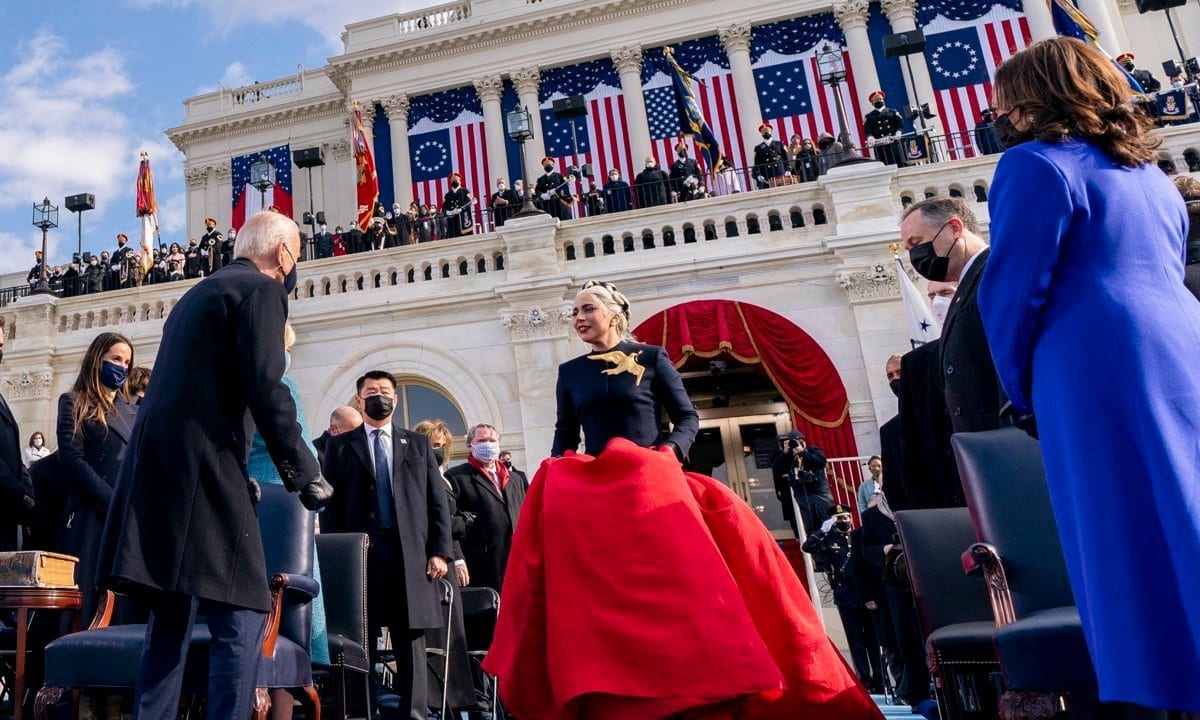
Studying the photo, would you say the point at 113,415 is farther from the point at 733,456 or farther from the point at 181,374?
the point at 733,456

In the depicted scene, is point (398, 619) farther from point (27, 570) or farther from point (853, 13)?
point (853, 13)

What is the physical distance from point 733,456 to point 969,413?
12073 millimetres

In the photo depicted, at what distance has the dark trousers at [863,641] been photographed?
266 inches

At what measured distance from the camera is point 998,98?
2.33 meters

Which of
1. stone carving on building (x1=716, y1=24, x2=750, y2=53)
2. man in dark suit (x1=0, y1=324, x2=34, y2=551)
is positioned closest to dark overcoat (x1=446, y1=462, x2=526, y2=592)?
man in dark suit (x1=0, y1=324, x2=34, y2=551)

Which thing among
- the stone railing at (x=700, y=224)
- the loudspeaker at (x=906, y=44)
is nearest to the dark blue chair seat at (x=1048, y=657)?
the stone railing at (x=700, y=224)

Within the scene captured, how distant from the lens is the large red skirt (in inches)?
102

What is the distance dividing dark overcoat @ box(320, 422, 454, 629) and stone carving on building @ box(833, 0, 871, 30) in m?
19.7

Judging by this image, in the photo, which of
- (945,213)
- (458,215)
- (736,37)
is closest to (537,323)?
(458,215)

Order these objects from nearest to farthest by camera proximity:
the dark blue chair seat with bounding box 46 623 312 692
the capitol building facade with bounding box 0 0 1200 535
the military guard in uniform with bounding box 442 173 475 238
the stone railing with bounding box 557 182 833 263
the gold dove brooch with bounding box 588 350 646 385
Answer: the dark blue chair seat with bounding box 46 623 312 692, the gold dove brooch with bounding box 588 350 646 385, the capitol building facade with bounding box 0 0 1200 535, the stone railing with bounding box 557 182 833 263, the military guard in uniform with bounding box 442 173 475 238

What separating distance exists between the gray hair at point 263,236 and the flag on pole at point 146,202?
15.7 m

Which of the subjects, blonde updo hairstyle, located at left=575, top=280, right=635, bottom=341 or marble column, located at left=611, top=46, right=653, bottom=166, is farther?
marble column, located at left=611, top=46, right=653, bottom=166

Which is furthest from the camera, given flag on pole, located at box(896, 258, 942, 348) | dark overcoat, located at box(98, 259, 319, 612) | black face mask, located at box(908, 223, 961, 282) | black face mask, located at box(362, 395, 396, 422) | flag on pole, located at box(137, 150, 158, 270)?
flag on pole, located at box(137, 150, 158, 270)

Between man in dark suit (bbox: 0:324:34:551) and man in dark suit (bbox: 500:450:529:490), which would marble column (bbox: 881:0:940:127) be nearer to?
man in dark suit (bbox: 500:450:529:490)
